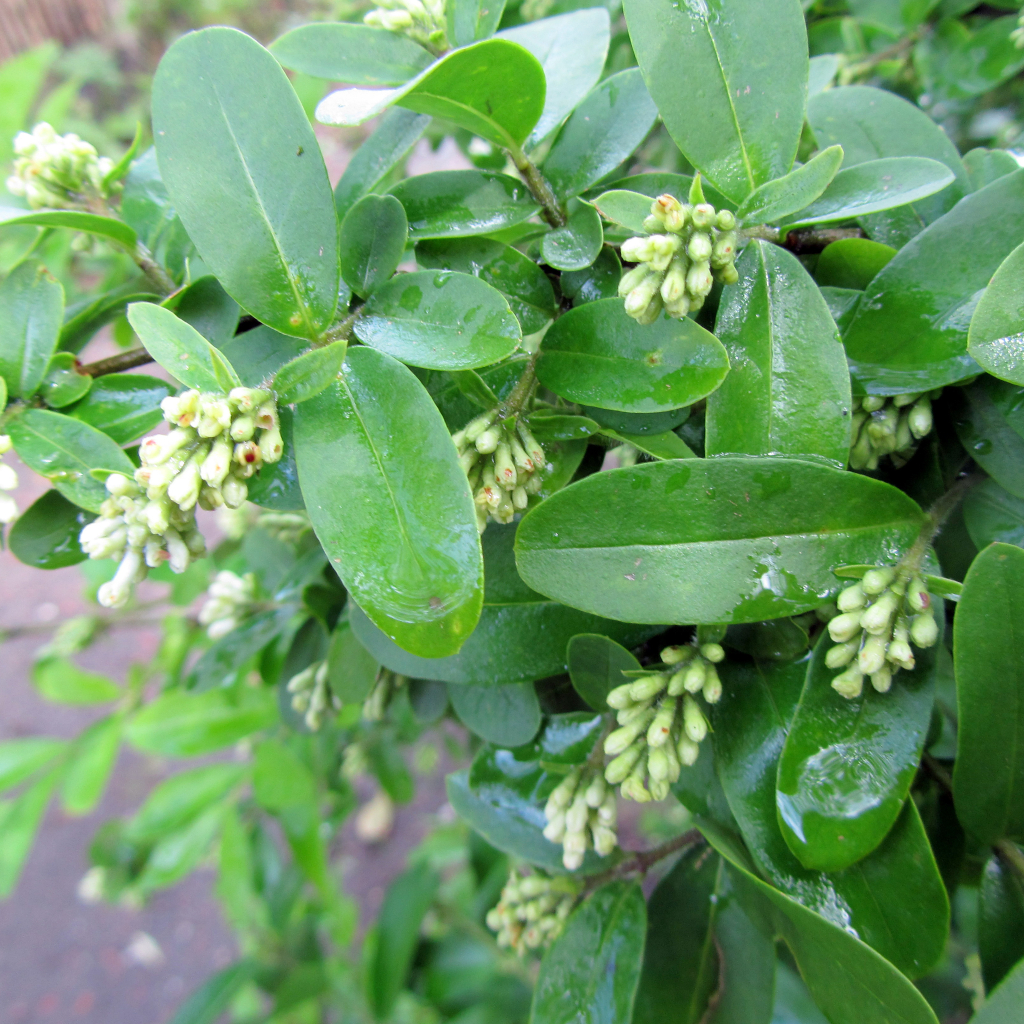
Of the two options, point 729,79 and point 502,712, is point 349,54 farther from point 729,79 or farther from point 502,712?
point 502,712

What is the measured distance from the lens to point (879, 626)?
0.59m

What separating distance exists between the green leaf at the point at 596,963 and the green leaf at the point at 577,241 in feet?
2.35

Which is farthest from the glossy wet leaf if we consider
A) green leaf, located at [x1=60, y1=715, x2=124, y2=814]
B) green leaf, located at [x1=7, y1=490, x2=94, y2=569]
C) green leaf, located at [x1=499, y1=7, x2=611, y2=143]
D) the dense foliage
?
green leaf, located at [x1=60, y1=715, x2=124, y2=814]

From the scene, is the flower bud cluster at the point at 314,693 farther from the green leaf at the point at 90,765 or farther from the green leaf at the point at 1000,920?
the green leaf at the point at 90,765

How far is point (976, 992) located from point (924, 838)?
575 mm

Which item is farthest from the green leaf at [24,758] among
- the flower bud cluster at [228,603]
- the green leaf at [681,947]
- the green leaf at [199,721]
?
the green leaf at [681,947]

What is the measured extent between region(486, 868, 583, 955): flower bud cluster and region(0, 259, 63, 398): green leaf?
2.70 ft

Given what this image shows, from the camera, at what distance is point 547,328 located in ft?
2.31

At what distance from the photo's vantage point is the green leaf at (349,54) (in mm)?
726

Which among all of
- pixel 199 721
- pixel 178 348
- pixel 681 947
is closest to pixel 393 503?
pixel 178 348

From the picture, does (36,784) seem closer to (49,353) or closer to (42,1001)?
(49,353)

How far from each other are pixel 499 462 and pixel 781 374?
25cm

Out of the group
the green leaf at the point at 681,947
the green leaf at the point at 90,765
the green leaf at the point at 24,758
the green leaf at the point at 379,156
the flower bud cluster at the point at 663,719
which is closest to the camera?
the flower bud cluster at the point at 663,719

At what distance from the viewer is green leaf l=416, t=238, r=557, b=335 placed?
0.71 meters
